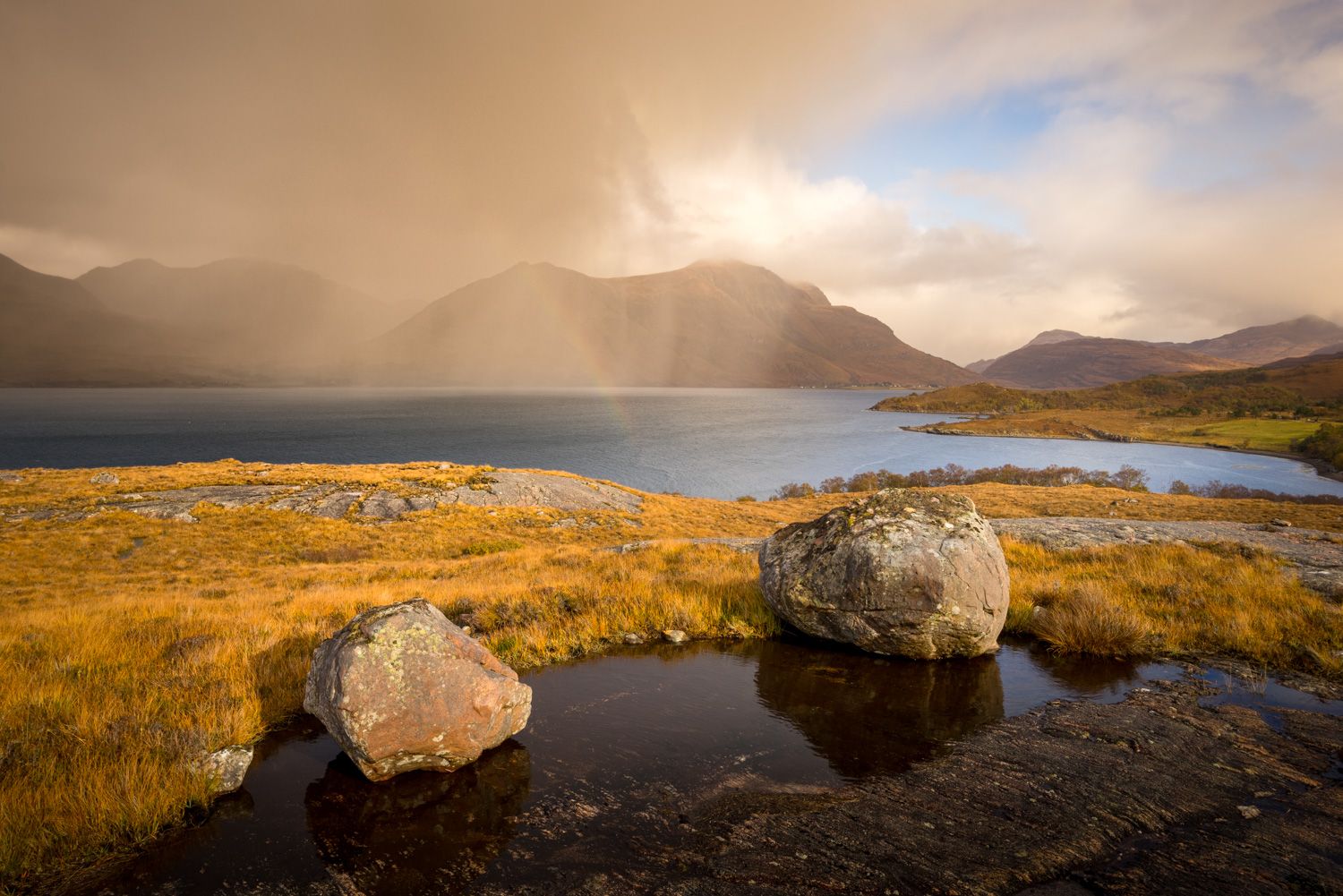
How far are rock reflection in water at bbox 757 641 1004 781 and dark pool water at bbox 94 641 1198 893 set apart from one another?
31 mm

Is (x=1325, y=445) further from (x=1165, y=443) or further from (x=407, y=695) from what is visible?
(x=407, y=695)

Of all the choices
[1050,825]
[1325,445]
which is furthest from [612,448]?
[1325,445]

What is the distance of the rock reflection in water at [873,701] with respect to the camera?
7.30m

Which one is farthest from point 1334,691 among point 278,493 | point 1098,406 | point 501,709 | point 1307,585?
point 1098,406

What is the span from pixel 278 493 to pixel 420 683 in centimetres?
4083

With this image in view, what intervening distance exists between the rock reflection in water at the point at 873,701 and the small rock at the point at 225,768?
6963 mm

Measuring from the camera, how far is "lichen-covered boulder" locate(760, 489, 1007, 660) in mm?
9844

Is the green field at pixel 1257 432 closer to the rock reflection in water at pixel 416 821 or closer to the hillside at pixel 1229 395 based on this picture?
the hillside at pixel 1229 395

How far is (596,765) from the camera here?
7008 millimetres

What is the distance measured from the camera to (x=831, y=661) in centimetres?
1021

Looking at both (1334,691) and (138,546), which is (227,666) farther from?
(138,546)

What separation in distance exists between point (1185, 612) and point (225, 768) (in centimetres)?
1645

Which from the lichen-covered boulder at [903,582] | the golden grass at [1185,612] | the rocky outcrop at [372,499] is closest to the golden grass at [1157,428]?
the golden grass at [1185,612]

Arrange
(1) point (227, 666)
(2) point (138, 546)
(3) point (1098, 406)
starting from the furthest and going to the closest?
(3) point (1098, 406), (2) point (138, 546), (1) point (227, 666)
